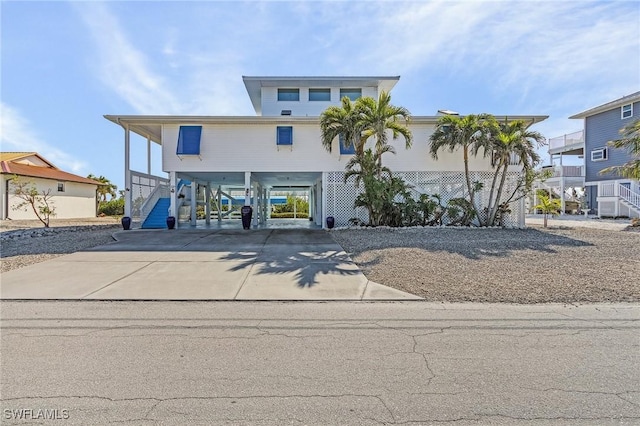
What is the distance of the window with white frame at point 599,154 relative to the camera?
2516cm

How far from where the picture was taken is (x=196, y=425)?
7.78 ft

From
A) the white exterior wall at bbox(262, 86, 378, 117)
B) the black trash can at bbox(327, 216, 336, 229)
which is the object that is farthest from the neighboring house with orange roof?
the black trash can at bbox(327, 216, 336, 229)

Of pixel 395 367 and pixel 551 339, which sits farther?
pixel 551 339

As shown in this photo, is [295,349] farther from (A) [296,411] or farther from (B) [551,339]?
(B) [551,339]

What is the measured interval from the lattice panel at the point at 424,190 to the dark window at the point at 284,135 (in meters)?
2.45

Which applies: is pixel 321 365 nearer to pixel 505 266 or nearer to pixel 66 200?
pixel 505 266

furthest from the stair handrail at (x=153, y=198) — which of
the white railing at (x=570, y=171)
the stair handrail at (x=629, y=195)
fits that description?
the white railing at (x=570, y=171)

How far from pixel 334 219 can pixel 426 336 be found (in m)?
12.2

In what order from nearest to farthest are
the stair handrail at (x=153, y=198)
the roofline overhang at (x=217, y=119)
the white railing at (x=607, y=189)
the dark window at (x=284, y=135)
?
1. the roofline overhang at (x=217, y=119)
2. the dark window at (x=284, y=135)
3. the stair handrail at (x=153, y=198)
4. the white railing at (x=607, y=189)

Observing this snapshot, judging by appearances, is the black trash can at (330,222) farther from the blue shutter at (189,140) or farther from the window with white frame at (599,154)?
the window with white frame at (599,154)

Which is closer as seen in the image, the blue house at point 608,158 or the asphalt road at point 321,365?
the asphalt road at point 321,365

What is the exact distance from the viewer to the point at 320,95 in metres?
22.6

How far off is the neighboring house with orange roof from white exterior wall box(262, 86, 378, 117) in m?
15.4

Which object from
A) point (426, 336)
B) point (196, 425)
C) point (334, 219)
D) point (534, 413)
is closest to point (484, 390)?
point (534, 413)
